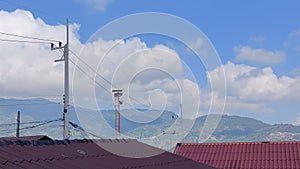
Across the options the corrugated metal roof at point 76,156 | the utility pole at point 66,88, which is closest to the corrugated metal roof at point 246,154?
the utility pole at point 66,88

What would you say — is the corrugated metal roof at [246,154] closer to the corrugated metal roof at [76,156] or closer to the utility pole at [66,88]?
the utility pole at [66,88]

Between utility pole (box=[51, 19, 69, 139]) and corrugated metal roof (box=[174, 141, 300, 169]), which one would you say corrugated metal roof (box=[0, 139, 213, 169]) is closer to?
corrugated metal roof (box=[174, 141, 300, 169])

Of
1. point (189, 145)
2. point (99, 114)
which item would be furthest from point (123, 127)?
point (99, 114)

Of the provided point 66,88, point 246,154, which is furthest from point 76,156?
point 66,88

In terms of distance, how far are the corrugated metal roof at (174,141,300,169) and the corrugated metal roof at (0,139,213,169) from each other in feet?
27.8

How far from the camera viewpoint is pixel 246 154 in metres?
18.2

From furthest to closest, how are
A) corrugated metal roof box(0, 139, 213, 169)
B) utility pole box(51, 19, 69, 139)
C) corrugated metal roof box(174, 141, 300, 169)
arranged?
utility pole box(51, 19, 69, 139) < corrugated metal roof box(174, 141, 300, 169) < corrugated metal roof box(0, 139, 213, 169)

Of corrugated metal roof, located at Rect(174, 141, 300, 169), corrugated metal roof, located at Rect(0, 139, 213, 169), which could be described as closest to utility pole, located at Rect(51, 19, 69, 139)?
corrugated metal roof, located at Rect(174, 141, 300, 169)

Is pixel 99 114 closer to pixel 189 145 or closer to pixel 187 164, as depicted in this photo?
pixel 187 164

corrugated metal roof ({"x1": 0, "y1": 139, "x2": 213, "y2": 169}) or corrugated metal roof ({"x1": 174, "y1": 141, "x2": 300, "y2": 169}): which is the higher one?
corrugated metal roof ({"x1": 0, "y1": 139, "x2": 213, "y2": 169})

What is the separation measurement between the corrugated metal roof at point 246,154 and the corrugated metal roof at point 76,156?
8483 mm

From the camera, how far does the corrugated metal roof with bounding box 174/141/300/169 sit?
1703cm

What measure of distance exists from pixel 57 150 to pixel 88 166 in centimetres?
77

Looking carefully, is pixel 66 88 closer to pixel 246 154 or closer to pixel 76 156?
pixel 246 154
